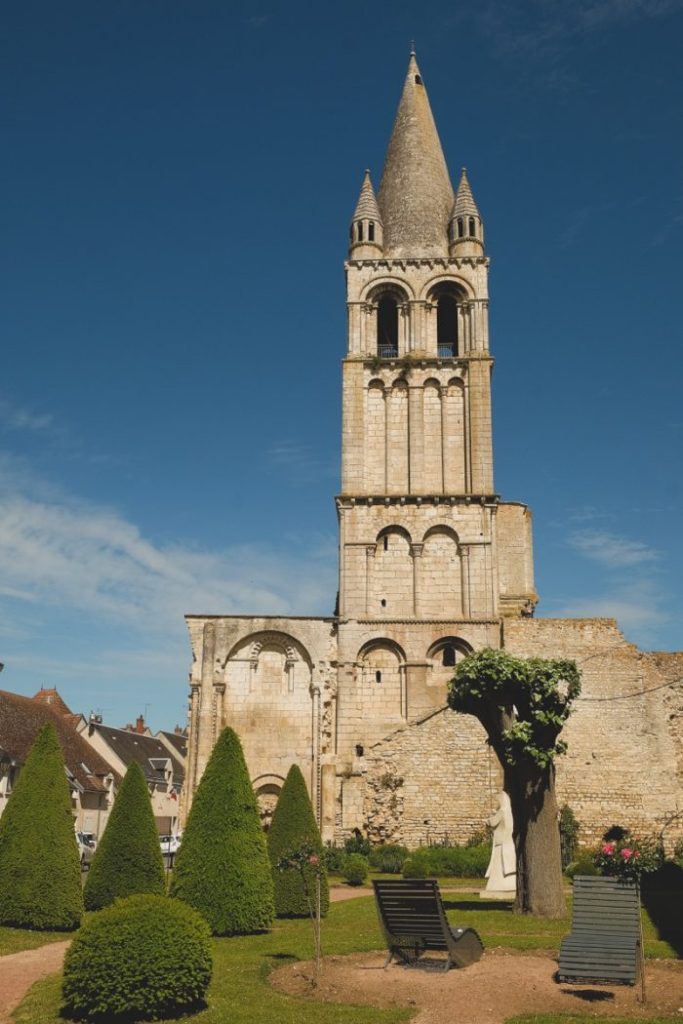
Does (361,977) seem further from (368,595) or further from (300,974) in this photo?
(368,595)

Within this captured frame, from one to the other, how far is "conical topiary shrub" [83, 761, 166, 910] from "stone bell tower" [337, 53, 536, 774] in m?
16.0

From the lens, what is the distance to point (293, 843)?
1758cm

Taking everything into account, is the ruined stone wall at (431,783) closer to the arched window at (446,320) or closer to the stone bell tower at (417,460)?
the stone bell tower at (417,460)

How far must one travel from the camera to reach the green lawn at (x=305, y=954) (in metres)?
9.04

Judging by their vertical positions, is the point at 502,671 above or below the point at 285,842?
above

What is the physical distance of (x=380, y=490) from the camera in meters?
35.3

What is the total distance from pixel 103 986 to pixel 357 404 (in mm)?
28821

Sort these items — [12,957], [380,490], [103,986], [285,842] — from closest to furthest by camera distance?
[103,986] → [12,957] → [285,842] → [380,490]

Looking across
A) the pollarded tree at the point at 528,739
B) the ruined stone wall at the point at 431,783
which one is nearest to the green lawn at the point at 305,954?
the pollarded tree at the point at 528,739

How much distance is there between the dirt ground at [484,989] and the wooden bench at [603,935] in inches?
6.2

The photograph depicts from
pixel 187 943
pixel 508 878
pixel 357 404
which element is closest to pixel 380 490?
pixel 357 404

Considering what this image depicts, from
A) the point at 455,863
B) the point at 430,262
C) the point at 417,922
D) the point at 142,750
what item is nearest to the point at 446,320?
the point at 430,262

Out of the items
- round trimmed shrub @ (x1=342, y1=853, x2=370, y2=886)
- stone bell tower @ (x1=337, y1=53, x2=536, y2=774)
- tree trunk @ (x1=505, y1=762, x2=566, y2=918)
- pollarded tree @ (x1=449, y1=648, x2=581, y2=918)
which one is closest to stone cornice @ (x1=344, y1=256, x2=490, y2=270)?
stone bell tower @ (x1=337, y1=53, x2=536, y2=774)

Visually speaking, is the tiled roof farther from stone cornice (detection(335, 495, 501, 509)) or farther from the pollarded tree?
the pollarded tree
